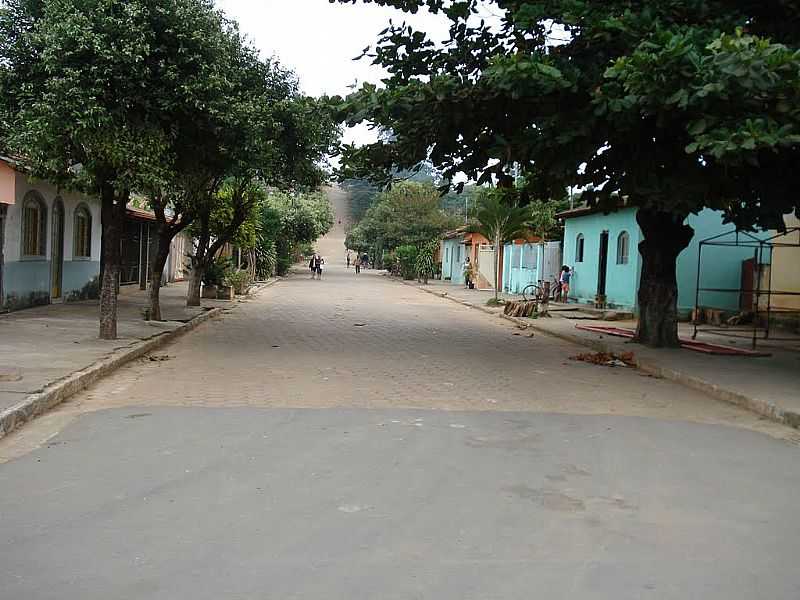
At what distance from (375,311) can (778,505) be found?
20.0 metres

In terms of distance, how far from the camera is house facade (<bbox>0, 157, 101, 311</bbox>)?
17.9 meters

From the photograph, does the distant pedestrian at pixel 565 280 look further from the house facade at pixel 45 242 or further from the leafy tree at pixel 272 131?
the house facade at pixel 45 242

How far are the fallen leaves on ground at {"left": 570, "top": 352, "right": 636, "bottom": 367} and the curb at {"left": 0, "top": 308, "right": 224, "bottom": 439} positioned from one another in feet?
24.6

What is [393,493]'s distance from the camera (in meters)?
5.78

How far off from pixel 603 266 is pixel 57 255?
17208 millimetres

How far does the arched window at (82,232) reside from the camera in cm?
2352

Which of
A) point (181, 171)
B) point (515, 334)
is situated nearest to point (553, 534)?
point (181, 171)

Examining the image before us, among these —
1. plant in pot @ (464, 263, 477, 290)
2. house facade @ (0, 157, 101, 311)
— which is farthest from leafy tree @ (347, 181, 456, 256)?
house facade @ (0, 157, 101, 311)

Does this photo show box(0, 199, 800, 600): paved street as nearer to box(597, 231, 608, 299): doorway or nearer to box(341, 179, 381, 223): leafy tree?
box(597, 231, 608, 299): doorway

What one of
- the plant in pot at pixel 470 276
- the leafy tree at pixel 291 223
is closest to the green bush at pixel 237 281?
the plant in pot at pixel 470 276

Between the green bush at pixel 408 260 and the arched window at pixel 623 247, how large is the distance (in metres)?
28.2

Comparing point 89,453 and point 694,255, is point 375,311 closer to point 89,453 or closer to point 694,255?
point 694,255

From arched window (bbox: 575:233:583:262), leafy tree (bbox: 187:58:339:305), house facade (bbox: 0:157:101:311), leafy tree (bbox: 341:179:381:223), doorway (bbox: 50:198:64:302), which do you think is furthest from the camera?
leafy tree (bbox: 341:179:381:223)

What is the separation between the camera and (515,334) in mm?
19750
